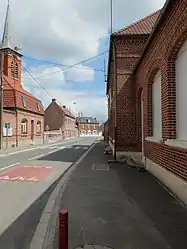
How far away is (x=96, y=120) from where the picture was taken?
164 meters

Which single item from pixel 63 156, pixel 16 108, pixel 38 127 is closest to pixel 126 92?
pixel 63 156

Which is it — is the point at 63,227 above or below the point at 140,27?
below

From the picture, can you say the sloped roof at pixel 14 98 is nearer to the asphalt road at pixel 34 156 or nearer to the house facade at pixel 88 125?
the asphalt road at pixel 34 156

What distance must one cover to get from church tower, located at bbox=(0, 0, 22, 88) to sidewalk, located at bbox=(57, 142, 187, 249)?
34.5 metres

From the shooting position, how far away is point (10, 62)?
44.7m

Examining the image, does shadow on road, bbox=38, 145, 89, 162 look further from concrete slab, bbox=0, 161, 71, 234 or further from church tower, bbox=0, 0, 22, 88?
church tower, bbox=0, 0, 22, 88

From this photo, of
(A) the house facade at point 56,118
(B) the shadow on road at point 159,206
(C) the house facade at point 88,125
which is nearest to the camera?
(B) the shadow on road at point 159,206

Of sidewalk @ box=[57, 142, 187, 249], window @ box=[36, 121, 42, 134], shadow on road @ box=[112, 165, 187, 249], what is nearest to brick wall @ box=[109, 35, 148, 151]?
shadow on road @ box=[112, 165, 187, 249]

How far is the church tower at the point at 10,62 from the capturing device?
4377 centimetres

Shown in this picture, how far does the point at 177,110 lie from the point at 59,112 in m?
85.8

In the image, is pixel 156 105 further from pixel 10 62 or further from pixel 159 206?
pixel 10 62

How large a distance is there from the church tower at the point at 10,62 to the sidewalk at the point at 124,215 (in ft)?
113

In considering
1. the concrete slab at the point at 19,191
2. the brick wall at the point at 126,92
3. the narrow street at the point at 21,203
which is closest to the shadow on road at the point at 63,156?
the brick wall at the point at 126,92

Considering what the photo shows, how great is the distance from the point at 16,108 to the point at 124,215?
34.9 meters
